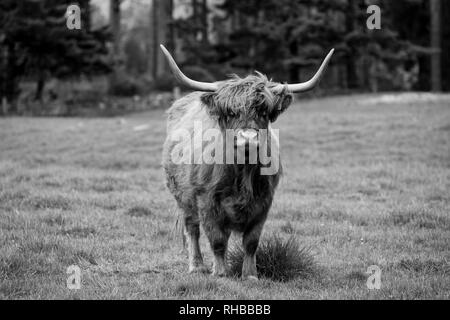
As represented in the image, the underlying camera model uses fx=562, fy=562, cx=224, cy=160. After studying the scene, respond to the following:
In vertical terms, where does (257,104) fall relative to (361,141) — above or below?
above

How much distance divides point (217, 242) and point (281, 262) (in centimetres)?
67

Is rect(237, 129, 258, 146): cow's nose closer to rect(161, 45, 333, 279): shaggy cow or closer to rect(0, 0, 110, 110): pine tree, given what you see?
rect(161, 45, 333, 279): shaggy cow

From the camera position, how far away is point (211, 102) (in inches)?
203

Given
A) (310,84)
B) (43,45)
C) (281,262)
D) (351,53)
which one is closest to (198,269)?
(281,262)

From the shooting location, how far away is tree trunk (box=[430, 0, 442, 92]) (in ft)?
90.2

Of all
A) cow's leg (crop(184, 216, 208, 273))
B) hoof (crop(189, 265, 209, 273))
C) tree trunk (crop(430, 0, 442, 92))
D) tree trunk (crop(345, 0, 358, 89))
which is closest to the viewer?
hoof (crop(189, 265, 209, 273))

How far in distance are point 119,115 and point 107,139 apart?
33.7 feet

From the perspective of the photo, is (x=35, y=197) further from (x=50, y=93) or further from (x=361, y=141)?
(x=50, y=93)

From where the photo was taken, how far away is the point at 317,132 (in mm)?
15320

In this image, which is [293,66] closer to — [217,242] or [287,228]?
[287,228]

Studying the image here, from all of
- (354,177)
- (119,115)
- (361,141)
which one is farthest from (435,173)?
(119,115)

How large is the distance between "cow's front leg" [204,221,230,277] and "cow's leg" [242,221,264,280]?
0.19 m

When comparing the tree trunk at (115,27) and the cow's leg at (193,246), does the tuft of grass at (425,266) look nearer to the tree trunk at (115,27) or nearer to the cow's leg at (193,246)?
the cow's leg at (193,246)

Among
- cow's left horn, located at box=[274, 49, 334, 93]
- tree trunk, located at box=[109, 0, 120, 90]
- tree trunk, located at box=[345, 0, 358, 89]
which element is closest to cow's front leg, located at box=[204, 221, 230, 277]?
cow's left horn, located at box=[274, 49, 334, 93]
